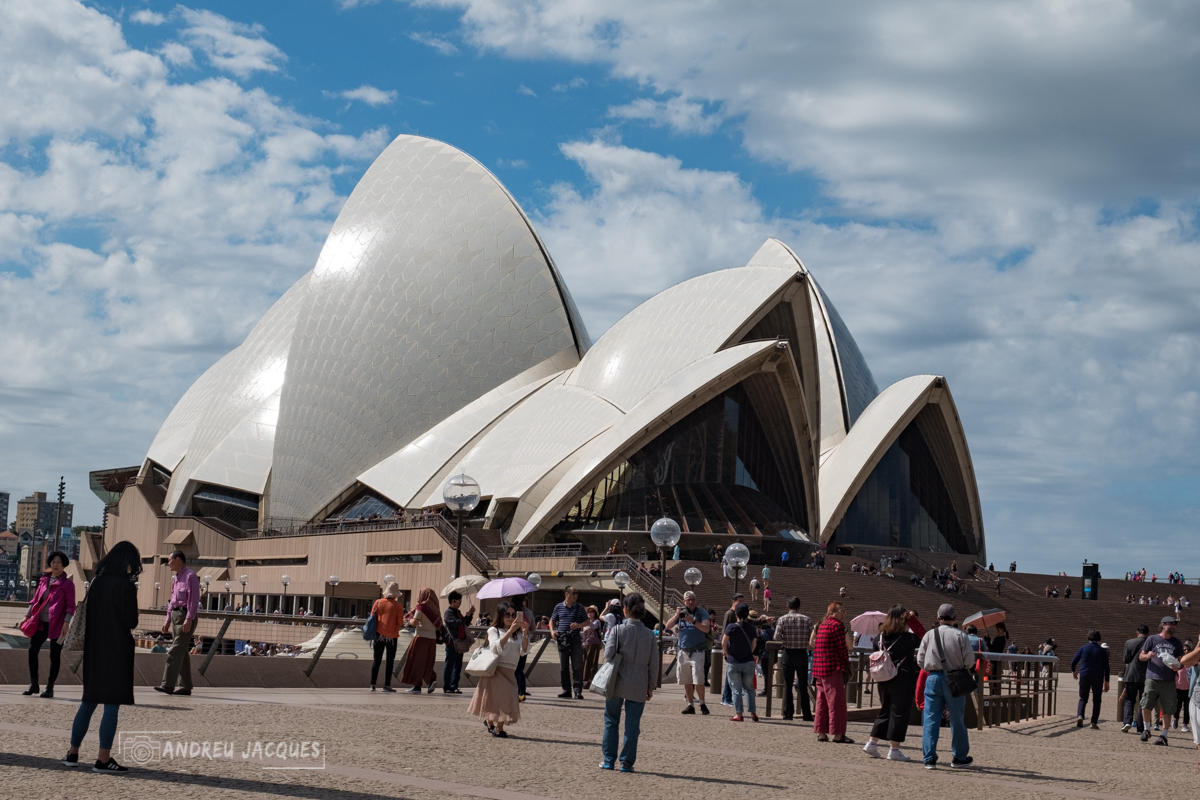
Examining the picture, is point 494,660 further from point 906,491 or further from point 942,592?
point 906,491

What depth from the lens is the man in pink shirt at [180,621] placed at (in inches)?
403

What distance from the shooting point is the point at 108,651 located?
259 inches

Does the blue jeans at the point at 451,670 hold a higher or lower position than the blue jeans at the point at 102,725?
lower

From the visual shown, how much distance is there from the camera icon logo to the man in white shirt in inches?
207

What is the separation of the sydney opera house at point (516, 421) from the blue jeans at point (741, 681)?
22.6 metres

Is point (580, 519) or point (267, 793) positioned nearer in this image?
point (267, 793)

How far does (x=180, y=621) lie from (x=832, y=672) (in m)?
5.48

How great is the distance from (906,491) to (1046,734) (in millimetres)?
34878

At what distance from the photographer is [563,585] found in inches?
1239

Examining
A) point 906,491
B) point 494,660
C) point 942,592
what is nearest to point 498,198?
point 906,491

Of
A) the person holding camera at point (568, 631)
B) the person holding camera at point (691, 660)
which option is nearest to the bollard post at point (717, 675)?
the person holding camera at point (568, 631)

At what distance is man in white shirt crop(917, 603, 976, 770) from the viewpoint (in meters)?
8.95

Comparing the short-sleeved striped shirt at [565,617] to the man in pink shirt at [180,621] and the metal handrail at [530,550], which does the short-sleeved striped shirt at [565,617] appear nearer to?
the man in pink shirt at [180,621]

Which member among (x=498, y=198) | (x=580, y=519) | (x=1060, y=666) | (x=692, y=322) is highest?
(x=498, y=198)
